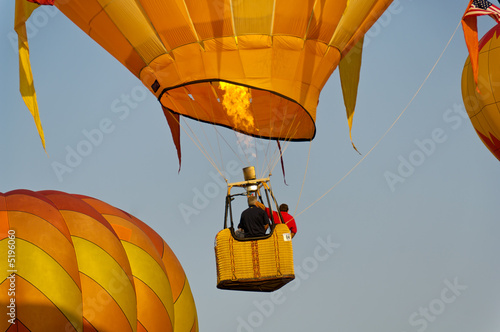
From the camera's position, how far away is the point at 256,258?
8.88 m

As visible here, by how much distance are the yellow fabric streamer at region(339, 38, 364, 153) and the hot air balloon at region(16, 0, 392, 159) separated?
0.71m

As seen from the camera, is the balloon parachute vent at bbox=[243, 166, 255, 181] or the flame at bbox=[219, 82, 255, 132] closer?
the balloon parachute vent at bbox=[243, 166, 255, 181]

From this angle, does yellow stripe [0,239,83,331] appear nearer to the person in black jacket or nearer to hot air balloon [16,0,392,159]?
hot air balloon [16,0,392,159]

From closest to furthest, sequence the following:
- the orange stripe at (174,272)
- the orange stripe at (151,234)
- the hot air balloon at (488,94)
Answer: the orange stripe at (174,272) → the orange stripe at (151,234) → the hot air balloon at (488,94)

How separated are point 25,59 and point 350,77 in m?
3.64

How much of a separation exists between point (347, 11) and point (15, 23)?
3338 millimetres

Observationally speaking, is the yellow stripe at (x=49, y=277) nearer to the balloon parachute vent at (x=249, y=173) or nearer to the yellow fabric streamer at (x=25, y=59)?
the yellow fabric streamer at (x=25, y=59)

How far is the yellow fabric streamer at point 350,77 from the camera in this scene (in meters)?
11.1

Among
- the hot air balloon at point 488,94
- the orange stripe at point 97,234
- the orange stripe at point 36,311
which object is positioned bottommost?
the orange stripe at point 36,311

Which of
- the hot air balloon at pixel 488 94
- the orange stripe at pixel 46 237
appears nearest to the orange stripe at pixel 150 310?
the orange stripe at pixel 46 237

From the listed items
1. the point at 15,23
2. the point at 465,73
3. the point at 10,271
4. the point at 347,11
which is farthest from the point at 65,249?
the point at 465,73

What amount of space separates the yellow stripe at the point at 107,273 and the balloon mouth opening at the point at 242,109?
1.68m

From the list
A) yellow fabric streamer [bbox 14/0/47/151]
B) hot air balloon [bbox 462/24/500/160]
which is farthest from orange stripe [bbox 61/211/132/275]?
hot air balloon [bbox 462/24/500/160]

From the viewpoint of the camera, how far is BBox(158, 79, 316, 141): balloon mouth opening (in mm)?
10375
